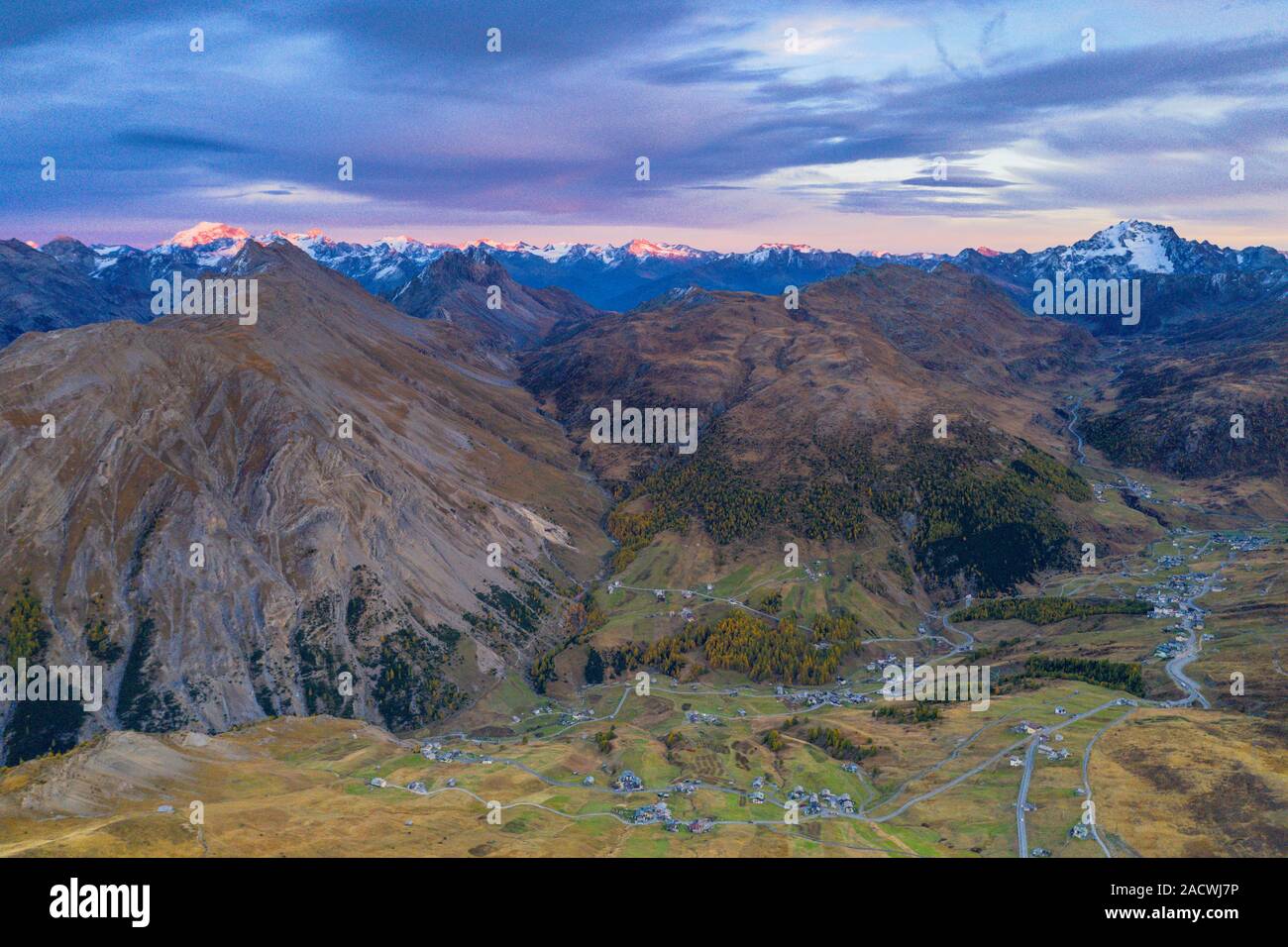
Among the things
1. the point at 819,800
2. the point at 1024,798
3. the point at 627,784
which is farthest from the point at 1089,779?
the point at 627,784

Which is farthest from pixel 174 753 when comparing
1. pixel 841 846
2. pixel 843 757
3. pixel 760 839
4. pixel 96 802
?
pixel 843 757

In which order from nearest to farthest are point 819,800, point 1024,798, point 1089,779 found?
point 1024,798, point 1089,779, point 819,800

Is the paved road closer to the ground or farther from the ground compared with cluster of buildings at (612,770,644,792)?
farther from the ground

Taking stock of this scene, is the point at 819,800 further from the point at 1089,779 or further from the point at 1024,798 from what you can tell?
the point at 1089,779

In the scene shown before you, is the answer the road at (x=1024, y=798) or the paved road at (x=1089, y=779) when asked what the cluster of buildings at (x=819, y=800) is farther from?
the paved road at (x=1089, y=779)

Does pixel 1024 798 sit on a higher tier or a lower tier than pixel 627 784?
higher

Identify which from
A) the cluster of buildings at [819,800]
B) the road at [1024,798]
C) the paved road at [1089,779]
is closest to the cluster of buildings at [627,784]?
the cluster of buildings at [819,800]

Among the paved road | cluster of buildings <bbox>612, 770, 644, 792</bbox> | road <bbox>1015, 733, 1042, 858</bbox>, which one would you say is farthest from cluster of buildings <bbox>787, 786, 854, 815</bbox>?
the paved road

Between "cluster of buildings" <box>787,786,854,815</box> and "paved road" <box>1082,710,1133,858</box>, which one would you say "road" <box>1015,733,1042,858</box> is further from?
"cluster of buildings" <box>787,786,854,815</box>

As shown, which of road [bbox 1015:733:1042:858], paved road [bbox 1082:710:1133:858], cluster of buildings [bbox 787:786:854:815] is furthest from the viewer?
cluster of buildings [bbox 787:786:854:815]

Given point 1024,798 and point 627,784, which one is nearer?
point 1024,798

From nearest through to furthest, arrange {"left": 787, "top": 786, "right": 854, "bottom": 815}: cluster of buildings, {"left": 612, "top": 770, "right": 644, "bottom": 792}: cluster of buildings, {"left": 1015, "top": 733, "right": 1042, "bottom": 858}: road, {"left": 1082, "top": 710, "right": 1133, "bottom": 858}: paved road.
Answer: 1. {"left": 1082, "top": 710, "right": 1133, "bottom": 858}: paved road
2. {"left": 1015, "top": 733, "right": 1042, "bottom": 858}: road
3. {"left": 787, "top": 786, "right": 854, "bottom": 815}: cluster of buildings
4. {"left": 612, "top": 770, "right": 644, "bottom": 792}: cluster of buildings

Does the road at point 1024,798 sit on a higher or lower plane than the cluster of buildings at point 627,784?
higher
